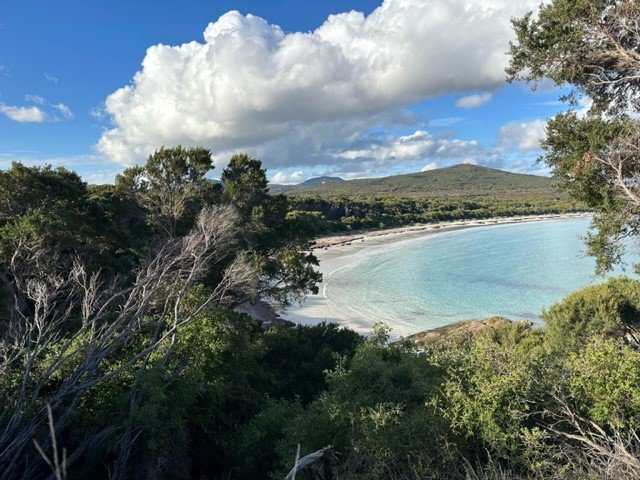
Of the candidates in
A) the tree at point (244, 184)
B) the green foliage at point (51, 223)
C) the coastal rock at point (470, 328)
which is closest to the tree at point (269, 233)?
the tree at point (244, 184)

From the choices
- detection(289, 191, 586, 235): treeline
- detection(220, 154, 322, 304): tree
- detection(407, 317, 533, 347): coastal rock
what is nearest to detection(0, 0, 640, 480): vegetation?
detection(220, 154, 322, 304): tree

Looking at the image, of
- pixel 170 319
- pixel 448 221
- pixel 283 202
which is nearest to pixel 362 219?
pixel 448 221

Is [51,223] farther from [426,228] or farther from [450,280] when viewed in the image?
[426,228]

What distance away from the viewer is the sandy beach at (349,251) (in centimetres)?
3131

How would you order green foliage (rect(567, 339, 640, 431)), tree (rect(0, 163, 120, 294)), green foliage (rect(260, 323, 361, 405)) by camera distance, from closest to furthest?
green foliage (rect(567, 339, 640, 431)), tree (rect(0, 163, 120, 294)), green foliage (rect(260, 323, 361, 405))

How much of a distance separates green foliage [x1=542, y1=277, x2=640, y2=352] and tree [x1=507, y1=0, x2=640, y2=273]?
36.3 feet

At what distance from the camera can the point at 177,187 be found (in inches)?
802

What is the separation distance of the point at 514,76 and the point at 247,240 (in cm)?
1226

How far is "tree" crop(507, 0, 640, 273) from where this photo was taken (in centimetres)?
841

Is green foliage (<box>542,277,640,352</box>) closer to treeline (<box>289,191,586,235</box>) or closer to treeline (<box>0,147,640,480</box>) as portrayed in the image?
treeline (<box>0,147,640,480</box>)

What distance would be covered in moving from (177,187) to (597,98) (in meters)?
17.1

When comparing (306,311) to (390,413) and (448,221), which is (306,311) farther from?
(448,221)

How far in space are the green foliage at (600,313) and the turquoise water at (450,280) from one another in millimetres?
10629

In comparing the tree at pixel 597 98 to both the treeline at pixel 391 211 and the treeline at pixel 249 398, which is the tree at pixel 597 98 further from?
the treeline at pixel 391 211
